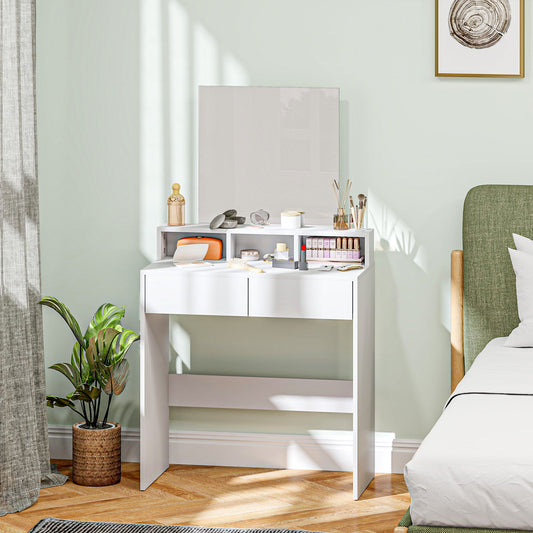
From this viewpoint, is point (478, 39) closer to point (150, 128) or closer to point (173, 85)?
point (173, 85)

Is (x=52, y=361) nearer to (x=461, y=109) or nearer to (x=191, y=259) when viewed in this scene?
(x=191, y=259)

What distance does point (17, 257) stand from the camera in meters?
3.35

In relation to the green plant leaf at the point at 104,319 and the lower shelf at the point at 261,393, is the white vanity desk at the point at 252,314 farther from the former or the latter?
the green plant leaf at the point at 104,319

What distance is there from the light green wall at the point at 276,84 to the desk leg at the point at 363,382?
12 centimetres

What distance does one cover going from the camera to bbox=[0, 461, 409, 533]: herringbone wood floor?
10.4 feet

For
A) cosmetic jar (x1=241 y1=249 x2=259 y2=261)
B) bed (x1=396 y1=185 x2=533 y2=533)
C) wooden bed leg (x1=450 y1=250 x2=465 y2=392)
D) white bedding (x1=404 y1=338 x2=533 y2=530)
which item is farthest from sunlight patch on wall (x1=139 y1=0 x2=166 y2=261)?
white bedding (x1=404 y1=338 x2=533 y2=530)

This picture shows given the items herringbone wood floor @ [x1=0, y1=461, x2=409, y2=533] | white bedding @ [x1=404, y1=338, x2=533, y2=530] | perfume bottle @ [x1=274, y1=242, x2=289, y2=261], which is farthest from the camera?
perfume bottle @ [x1=274, y1=242, x2=289, y2=261]

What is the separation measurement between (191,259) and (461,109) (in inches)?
52.8

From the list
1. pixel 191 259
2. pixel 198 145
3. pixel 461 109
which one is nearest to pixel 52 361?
pixel 191 259

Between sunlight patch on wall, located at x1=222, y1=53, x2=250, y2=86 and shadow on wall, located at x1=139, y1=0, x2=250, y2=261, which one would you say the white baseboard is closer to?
shadow on wall, located at x1=139, y1=0, x2=250, y2=261

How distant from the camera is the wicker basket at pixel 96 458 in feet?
11.7

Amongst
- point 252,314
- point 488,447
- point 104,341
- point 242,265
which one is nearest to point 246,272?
point 242,265

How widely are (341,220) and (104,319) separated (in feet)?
3.71

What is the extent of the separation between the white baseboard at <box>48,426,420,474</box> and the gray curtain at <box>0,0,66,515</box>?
67 centimetres
